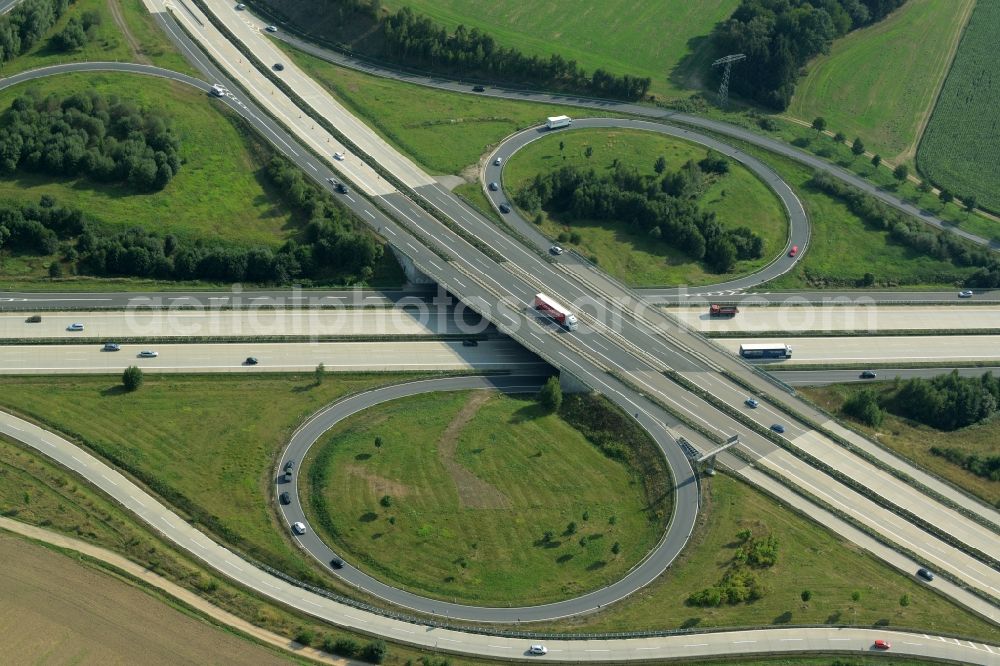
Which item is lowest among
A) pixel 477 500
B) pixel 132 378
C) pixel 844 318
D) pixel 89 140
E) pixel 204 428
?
pixel 477 500

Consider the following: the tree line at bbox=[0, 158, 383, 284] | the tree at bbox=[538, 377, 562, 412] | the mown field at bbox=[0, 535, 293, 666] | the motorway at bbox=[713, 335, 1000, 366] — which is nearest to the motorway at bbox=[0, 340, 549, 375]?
the tree at bbox=[538, 377, 562, 412]

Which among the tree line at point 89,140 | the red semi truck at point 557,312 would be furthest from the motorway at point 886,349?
the tree line at point 89,140

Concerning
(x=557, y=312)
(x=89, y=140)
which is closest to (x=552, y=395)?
(x=557, y=312)

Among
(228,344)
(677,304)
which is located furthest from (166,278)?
(677,304)

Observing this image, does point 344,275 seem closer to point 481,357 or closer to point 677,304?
point 481,357

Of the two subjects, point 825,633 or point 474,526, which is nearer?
point 825,633

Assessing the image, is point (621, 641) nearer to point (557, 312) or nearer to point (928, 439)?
point (557, 312)

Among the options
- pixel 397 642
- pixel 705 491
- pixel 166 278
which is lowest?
pixel 397 642
